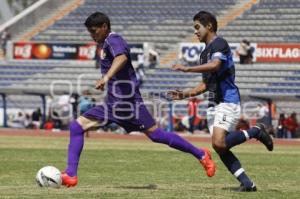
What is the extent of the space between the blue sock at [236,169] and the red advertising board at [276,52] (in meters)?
25.6

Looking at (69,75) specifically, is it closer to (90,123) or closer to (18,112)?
(18,112)

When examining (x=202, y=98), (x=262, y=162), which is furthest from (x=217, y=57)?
(x=202, y=98)

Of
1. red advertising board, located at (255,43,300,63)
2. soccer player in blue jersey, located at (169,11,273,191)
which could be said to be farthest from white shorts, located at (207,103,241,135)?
red advertising board, located at (255,43,300,63)

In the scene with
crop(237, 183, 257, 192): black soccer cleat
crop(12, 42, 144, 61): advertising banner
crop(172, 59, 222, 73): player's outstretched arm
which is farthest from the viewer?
crop(12, 42, 144, 61): advertising banner

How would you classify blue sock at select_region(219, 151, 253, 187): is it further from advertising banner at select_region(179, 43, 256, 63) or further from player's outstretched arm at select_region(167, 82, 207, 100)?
advertising banner at select_region(179, 43, 256, 63)

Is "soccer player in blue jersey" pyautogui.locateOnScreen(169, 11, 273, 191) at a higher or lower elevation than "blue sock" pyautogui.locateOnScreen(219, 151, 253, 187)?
higher

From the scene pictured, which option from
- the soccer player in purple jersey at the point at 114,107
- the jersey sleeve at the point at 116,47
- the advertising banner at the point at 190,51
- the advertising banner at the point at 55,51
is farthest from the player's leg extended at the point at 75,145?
the advertising banner at the point at 55,51

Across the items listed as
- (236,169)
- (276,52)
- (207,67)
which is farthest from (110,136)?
(207,67)

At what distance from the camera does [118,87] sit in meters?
11.1

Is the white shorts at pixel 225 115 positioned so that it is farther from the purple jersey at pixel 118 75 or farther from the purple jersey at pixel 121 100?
the purple jersey at pixel 118 75

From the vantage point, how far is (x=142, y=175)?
13609 millimetres

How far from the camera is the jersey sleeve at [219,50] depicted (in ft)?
34.7

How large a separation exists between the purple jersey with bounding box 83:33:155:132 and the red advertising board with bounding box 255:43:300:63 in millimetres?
25618

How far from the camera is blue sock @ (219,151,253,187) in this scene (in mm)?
10789
